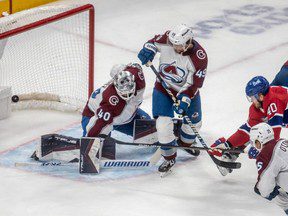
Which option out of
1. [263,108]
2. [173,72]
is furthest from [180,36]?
[263,108]

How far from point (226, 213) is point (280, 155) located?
638 mm

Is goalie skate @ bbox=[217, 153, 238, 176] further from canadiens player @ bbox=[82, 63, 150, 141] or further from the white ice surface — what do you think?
canadiens player @ bbox=[82, 63, 150, 141]

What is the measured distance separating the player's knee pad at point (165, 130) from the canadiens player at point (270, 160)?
36.6 inches

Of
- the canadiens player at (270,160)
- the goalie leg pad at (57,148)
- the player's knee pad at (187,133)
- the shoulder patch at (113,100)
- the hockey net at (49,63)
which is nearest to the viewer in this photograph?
the canadiens player at (270,160)

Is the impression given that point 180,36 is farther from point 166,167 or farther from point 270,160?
point 270,160

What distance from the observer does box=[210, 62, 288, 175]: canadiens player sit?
5281mm

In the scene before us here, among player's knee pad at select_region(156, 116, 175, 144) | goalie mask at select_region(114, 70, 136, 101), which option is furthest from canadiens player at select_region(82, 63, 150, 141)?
player's knee pad at select_region(156, 116, 175, 144)

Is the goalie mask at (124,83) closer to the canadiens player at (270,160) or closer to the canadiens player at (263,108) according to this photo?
the canadiens player at (263,108)

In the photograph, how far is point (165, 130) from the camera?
572 centimetres

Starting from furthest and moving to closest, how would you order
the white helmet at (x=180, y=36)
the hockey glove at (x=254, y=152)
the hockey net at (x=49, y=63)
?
the hockey net at (x=49, y=63), the white helmet at (x=180, y=36), the hockey glove at (x=254, y=152)

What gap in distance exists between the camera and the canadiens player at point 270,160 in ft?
15.7

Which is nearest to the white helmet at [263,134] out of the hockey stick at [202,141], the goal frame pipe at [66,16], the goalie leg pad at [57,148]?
the hockey stick at [202,141]

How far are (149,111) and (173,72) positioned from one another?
0.91 meters

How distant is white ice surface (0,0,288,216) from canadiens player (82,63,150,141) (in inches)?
13.0
